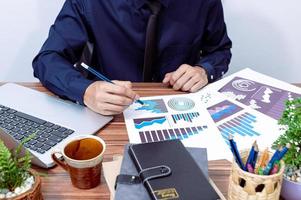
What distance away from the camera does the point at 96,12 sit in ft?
4.27

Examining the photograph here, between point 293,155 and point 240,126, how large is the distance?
29 cm

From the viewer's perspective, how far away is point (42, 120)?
0.96 meters

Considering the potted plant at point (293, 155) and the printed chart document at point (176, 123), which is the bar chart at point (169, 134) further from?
the potted plant at point (293, 155)

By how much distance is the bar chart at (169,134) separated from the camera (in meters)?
0.92

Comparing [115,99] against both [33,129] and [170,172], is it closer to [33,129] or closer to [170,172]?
[33,129]

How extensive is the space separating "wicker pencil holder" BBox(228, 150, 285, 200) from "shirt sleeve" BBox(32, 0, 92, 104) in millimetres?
539

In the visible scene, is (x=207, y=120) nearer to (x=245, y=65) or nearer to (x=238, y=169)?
(x=238, y=169)

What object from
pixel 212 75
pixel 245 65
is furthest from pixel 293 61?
pixel 212 75

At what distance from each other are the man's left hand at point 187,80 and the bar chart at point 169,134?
226mm

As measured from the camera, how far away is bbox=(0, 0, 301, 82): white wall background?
5.70 feet

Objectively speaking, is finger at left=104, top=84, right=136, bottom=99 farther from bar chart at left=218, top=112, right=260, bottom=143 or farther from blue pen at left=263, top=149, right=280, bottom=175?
blue pen at left=263, top=149, right=280, bottom=175

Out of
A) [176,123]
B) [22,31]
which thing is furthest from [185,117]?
[22,31]

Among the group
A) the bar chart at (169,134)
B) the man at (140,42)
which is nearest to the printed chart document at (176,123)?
the bar chart at (169,134)

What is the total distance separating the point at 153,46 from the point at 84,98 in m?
0.37
